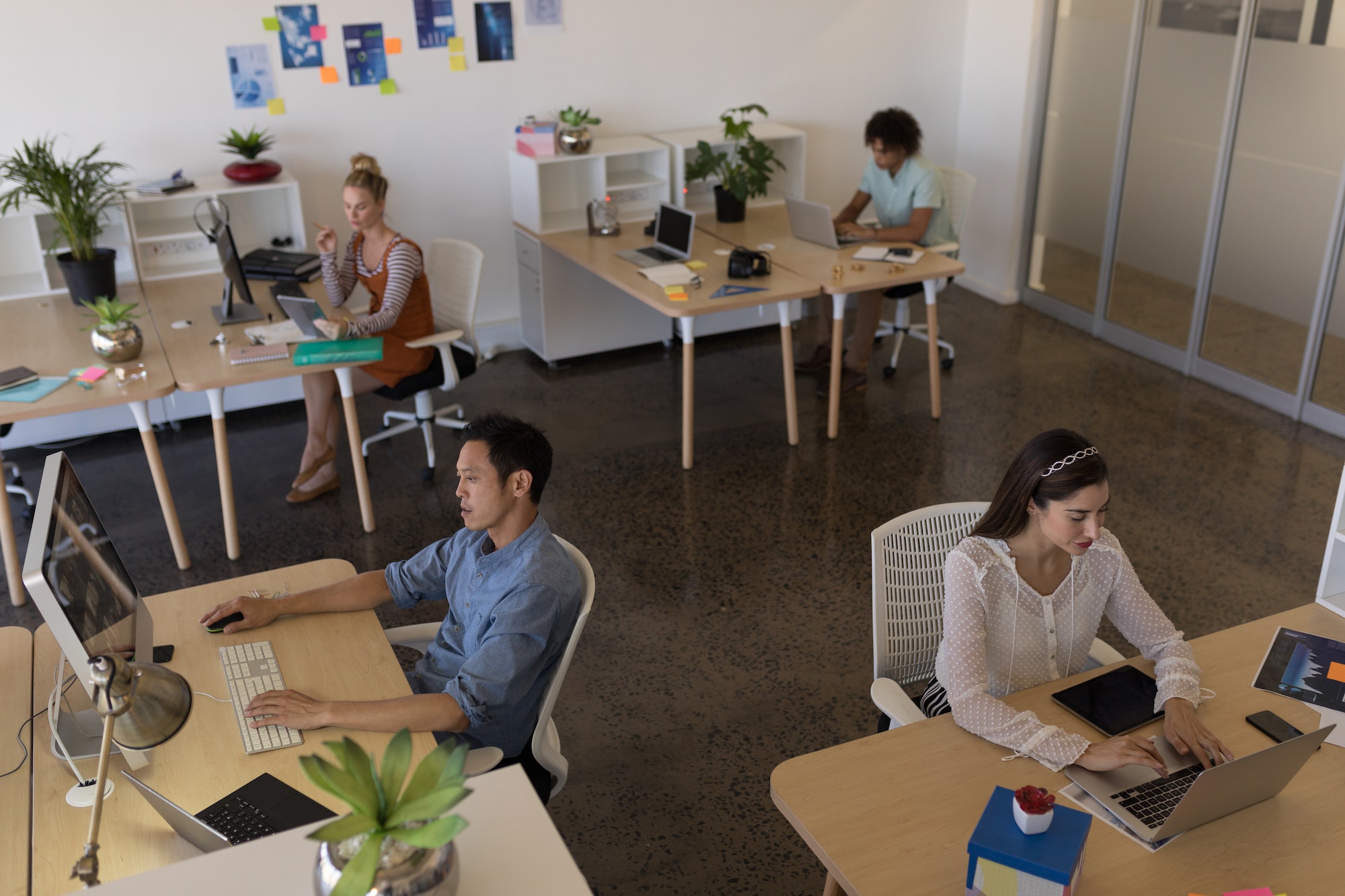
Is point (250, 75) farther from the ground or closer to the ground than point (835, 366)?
farther from the ground

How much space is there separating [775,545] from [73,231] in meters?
3.20

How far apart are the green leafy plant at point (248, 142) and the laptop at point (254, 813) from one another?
386 centimetres

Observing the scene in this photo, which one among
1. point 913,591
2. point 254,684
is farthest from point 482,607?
point 913,591

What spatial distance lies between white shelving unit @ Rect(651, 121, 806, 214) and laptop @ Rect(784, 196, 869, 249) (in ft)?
2.38

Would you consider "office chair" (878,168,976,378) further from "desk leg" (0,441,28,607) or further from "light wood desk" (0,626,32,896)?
"light wood desk" (0,626,32,896)

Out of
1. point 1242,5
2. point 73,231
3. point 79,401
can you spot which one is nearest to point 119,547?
point 79,401

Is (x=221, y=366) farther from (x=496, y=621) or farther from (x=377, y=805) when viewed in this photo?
(x=377, y=805)

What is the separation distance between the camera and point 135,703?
76.0 inches

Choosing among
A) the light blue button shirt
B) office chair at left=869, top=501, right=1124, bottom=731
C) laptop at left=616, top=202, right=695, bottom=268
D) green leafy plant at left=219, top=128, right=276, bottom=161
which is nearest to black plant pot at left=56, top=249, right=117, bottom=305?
green leafy plant at left=219, top=128, right=276, bottom=161

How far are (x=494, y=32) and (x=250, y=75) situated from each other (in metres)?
1.25

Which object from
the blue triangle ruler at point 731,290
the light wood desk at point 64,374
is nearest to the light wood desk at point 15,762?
the light wood desk at point 64,374

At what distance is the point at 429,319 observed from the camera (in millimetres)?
4742

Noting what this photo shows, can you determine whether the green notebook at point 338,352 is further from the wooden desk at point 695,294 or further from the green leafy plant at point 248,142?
the green leafy plant at point 248,142

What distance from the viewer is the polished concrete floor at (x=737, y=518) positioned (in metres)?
3.18
